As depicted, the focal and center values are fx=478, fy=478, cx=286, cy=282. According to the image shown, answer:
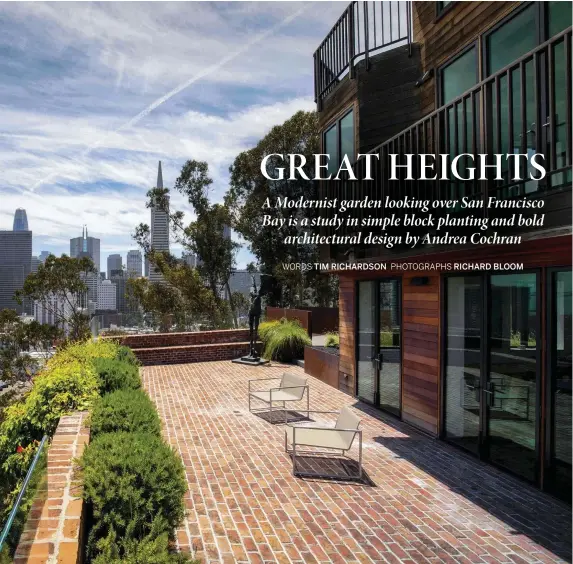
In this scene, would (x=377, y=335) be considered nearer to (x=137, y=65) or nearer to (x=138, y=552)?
(x=137, y=65)

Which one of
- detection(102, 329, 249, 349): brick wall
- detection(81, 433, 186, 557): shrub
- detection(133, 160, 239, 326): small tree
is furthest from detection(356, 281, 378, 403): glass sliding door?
detection(133, 160, 239, 326): small tree

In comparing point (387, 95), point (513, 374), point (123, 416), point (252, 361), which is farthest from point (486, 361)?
point (252, 361)

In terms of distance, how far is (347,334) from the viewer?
9.95m

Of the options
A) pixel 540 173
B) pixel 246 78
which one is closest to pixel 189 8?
pixel 246 78

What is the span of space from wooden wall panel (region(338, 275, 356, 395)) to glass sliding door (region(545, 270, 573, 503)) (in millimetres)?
4855

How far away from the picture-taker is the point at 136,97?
8.25m

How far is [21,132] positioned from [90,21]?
5632 mm

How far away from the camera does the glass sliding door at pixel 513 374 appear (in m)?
5.27

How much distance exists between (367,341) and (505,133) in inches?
185

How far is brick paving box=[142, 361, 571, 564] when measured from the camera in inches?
155

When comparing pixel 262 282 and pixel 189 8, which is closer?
pixel 189 8

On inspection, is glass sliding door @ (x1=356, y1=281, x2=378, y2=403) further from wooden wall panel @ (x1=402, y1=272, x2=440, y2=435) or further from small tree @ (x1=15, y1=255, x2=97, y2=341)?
small tree @ (x1=15, y1=255, x2=97, y2=341)

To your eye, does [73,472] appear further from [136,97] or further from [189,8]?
[136,97]

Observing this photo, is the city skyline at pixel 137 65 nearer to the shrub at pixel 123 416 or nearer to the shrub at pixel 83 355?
the shrub at pixel 83 355
